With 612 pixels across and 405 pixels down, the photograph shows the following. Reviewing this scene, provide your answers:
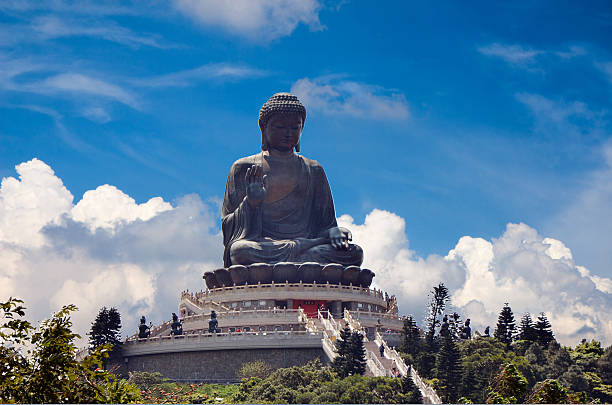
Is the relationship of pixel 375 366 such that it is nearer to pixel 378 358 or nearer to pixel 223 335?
pixel 378 358

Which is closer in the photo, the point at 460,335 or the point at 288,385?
the point at 288,385

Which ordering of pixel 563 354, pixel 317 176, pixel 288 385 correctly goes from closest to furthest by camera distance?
pixel 288 385 < pixel 563 354 < pixel 317 176

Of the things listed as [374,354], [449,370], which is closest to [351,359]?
[374,354]

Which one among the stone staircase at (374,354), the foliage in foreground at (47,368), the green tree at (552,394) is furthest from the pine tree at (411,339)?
the foliage in foreground at (47,368)

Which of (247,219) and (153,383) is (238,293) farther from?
(153,383)

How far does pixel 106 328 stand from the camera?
29.2 meters

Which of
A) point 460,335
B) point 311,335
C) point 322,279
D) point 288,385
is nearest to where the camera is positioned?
point 288,385

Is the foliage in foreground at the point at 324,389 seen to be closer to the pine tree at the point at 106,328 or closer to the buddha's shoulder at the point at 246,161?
the pine tree at the point at 106,328

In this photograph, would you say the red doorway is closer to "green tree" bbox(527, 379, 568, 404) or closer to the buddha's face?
the buddha's face

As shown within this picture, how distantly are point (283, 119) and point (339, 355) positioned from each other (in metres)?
15.6

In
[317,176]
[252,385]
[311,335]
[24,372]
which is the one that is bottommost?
[24,372]

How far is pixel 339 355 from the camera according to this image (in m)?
24.9

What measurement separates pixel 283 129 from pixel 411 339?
13472 mm

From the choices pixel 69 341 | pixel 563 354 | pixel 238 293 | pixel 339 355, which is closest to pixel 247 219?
pixel 238 293
